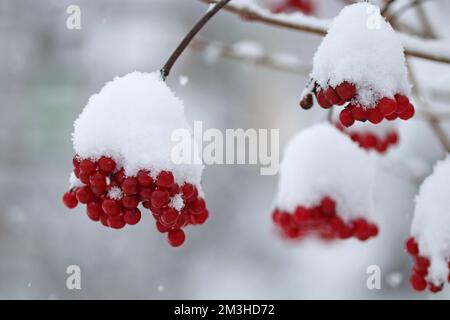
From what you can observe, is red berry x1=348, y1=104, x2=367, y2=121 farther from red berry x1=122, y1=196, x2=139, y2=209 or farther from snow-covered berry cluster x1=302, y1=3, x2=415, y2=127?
red berry x1=122, y1=196, x2=139, y2=209

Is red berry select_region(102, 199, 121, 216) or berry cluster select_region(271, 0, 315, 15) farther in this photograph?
berry cluster select_region(271, 0, 315, 15)

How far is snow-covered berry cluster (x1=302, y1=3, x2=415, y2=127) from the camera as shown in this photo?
105 centimetres

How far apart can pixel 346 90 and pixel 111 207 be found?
1.47 ft

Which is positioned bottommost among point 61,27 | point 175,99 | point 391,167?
point 175,99

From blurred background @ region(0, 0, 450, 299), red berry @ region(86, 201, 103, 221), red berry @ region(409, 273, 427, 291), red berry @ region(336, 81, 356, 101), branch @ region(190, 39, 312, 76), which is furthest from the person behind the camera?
blurred background @ region(0, 0, 450, 299)

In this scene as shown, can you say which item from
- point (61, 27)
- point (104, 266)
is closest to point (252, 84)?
point (61, 27)

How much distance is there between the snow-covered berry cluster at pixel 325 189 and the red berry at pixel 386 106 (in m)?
0.54

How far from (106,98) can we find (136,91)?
0.20 ft

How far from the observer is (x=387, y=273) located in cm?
691

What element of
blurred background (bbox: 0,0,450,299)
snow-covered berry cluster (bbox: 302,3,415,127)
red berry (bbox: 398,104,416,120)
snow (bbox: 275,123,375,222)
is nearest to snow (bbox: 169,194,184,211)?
snow-covered berry cluster (bbox: 302,3,415,127)

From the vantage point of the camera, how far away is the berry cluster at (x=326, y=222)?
1.55 meters

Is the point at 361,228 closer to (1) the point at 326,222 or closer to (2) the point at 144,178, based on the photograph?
(1) the point at 326,222

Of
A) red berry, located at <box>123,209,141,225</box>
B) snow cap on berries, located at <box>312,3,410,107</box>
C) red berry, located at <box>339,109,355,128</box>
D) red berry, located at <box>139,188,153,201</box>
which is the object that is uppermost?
snow cap on berries, located at <box>312,3,410,107</box>
